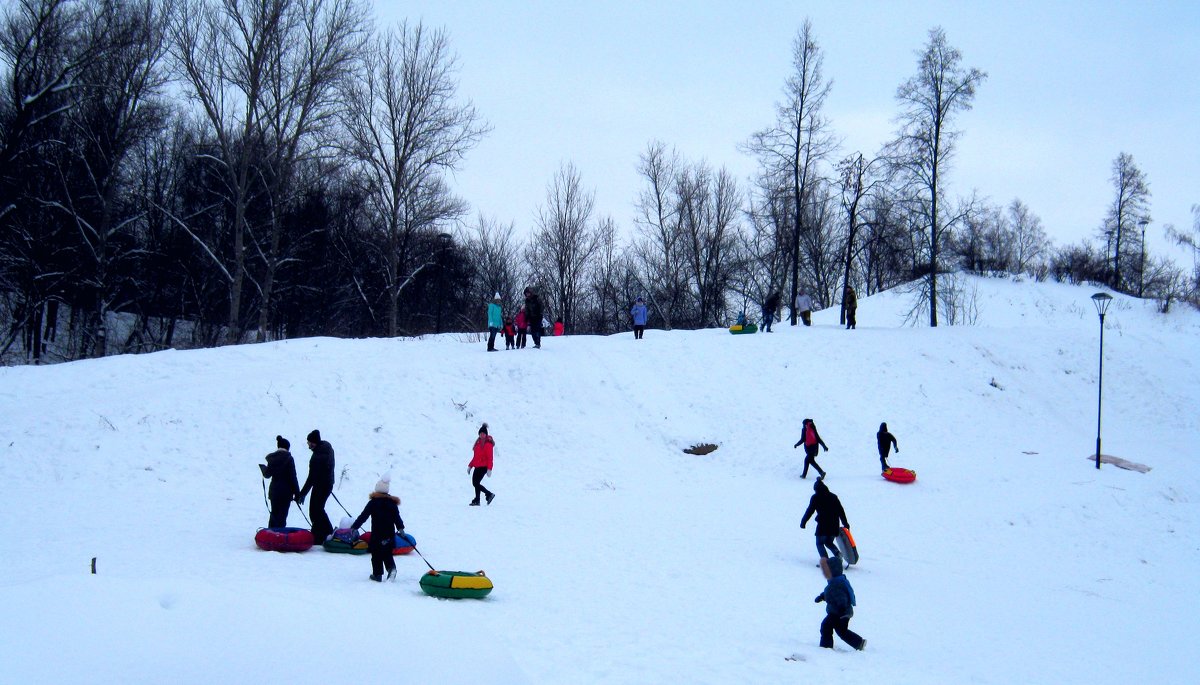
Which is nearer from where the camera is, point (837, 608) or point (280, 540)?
point (837, 608)

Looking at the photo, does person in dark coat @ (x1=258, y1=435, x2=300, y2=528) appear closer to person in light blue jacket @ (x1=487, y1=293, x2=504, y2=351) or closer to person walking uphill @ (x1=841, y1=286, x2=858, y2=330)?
person in light blue jacket @ (x1=487, y1=293, x2=504, y2=351)

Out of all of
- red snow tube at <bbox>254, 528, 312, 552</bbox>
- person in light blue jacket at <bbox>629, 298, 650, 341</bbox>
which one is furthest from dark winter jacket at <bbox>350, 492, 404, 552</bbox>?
person in light blue jacket at <bbox>629, 298, 650, 341</bbox>

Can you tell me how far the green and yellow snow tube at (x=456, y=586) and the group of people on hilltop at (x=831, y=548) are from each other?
3837mm

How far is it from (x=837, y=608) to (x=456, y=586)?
429 centimetres

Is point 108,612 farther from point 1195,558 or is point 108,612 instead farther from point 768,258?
point 768,258

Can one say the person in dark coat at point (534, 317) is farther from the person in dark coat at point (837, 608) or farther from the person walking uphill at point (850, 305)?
the person in dark coat at point (837, 608)

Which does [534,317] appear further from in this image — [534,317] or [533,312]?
[533,312]

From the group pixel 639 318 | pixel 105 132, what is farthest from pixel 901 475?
pixel 105 132

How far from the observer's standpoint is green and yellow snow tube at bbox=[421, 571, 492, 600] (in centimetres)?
887

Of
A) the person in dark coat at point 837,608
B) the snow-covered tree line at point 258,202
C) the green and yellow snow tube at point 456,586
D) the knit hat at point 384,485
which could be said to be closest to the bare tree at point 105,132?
the snow-covered tree line at point 258,202

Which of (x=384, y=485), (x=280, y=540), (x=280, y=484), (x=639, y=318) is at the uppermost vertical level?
(x=639, y=318)

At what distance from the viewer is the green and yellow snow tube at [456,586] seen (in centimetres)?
887

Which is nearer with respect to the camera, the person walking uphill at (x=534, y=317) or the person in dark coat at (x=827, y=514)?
the person in dark coat at (x=827, y=514)

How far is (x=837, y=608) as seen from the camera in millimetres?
8031
